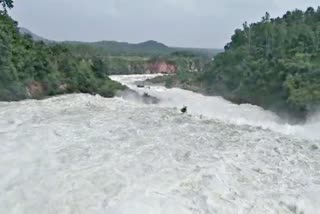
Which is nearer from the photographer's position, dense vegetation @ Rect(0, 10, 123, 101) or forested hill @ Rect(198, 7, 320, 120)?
dense vegetation @ Rect(0, 10, 123, 101)

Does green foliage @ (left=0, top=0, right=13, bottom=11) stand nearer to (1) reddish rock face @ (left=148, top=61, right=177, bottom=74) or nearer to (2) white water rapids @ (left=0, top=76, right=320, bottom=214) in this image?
(2) white water rapids @ (left=0, top=76, right=320, bottom=214)

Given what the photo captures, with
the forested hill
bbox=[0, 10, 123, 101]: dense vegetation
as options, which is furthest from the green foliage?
the forested hill

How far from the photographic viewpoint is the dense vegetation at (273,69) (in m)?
23.2

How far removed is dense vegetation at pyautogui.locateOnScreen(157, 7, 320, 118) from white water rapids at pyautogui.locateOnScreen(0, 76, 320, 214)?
10933mm

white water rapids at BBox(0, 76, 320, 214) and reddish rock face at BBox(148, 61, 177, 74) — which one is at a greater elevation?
white water rapids at BBox(0, 76, 320, 214)

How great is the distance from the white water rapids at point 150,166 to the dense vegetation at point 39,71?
7556 millimetres

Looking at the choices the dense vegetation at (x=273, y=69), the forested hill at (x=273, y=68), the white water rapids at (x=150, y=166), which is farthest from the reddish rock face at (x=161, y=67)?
the white water rapids at (x=150, y=166)

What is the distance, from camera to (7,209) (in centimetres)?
790

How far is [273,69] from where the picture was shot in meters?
27.2

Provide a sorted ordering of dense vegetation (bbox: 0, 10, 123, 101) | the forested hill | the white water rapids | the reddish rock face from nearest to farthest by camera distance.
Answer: the white water rapids → dense vegetation (bbox: 0, 10, 123, 101) → the forested hill → the reddish rock face

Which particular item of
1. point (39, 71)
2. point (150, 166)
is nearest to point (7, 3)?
point (39, 71)

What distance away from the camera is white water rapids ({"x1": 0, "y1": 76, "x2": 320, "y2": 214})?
7949mm

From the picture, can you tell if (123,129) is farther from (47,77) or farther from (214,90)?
(214,90)

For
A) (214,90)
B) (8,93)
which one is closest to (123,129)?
(8,93)
